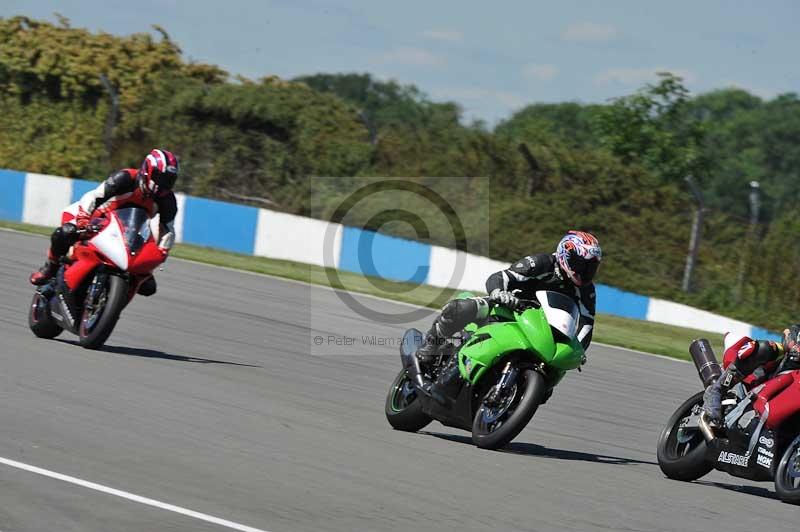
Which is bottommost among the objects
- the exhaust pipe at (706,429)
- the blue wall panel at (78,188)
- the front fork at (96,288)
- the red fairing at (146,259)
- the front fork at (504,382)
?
the exhaust pipe at (706,429)

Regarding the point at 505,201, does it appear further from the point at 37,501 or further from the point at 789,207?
the point at 37,501

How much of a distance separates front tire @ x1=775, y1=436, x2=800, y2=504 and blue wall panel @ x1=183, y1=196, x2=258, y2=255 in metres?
20.8

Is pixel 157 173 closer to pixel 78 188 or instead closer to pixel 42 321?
pixel 42 321

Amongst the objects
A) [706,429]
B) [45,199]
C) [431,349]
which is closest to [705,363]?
[706,429]

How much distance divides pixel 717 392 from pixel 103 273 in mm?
5199

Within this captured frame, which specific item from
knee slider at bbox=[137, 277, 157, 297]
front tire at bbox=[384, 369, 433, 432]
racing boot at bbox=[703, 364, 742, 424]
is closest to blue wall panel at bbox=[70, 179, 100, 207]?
knee slider at bbox=[137, 277, 157, 297]

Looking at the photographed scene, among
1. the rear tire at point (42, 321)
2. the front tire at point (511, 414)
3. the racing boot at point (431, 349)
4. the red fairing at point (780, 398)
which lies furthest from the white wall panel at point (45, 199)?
the red fairing at point (780, 398)

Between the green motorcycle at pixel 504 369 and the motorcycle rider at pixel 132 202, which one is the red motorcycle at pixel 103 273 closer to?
the motorcycle rider at pixel 132 202

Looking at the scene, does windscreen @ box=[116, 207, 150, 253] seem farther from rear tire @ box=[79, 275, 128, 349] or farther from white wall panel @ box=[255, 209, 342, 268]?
white wall panel @ box=[255, 209, 342, 268]

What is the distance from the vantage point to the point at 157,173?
10.6 m

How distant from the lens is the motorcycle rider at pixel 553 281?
8.35m

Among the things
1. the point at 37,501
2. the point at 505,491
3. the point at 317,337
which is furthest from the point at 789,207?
the point at 37,501

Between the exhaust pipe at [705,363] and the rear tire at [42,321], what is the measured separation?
5.57 m

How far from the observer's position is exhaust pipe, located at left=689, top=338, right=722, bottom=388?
334 inches
